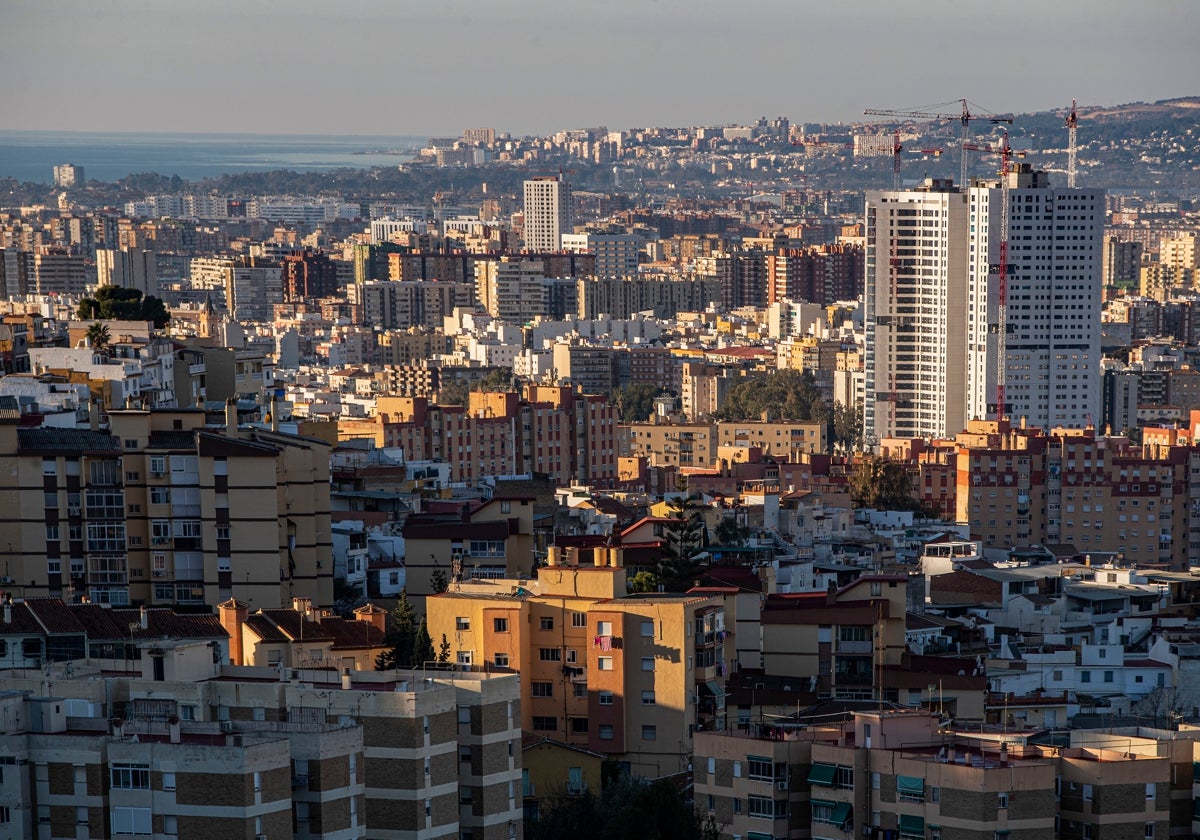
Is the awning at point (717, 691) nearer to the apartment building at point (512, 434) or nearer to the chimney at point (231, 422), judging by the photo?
the chimney at point (231, 422)

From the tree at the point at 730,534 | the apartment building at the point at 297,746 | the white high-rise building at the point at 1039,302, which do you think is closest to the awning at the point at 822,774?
the apartment building at the point at 297,746

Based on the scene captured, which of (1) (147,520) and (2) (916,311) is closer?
(1) (147,520)

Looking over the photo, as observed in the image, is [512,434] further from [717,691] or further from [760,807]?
[760,807]

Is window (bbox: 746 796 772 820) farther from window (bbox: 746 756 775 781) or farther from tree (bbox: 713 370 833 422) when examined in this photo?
tree (bbox: 713 370 833 422)

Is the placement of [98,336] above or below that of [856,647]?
above

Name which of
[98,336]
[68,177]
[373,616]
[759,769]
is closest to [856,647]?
[373,616]

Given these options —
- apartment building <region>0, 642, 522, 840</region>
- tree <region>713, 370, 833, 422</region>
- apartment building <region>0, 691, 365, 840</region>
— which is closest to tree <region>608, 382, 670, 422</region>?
tree <region>713, 370, 833, 422</region>
